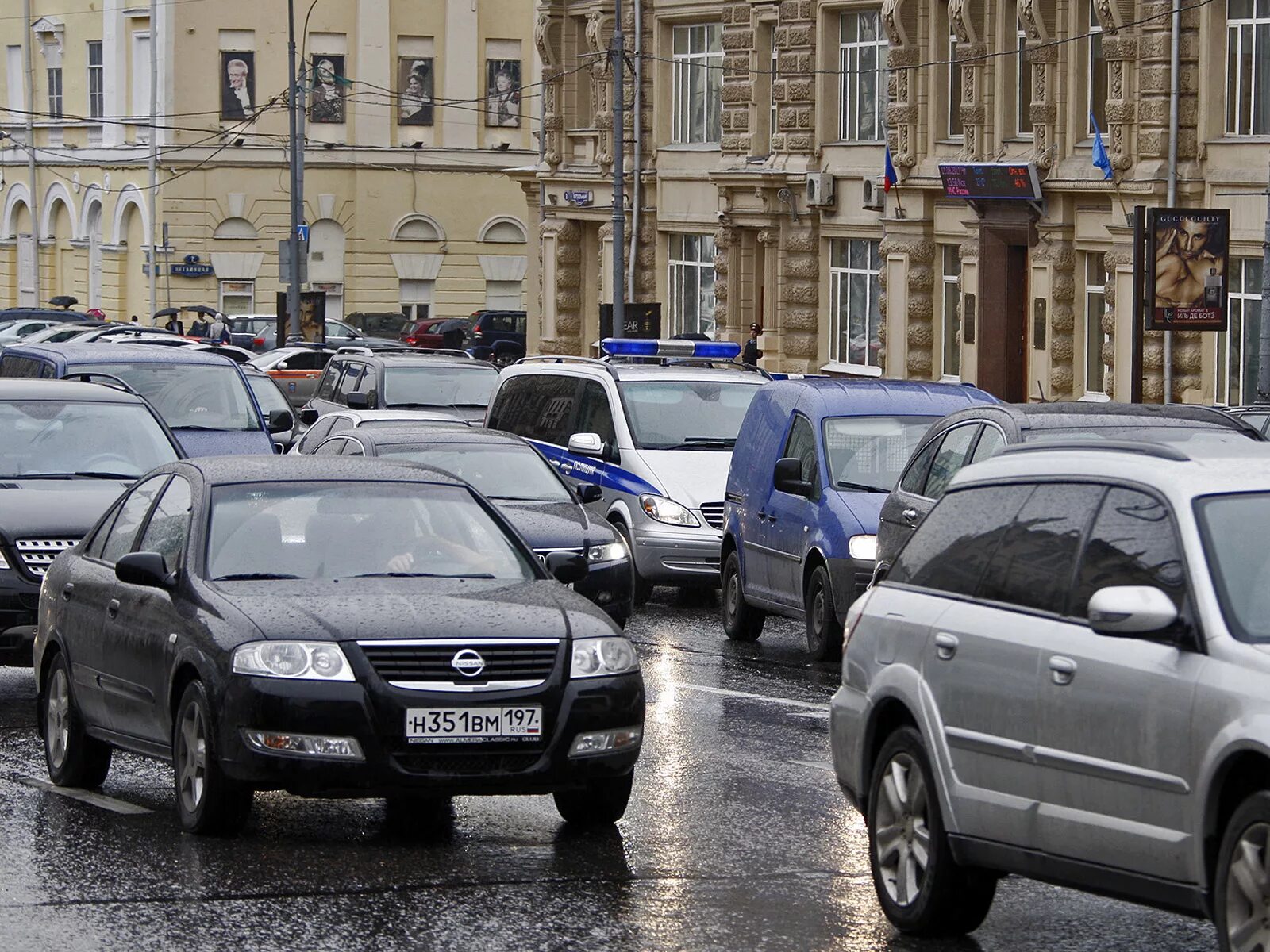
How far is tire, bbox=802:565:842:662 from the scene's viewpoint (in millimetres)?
15758

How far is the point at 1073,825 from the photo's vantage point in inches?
272

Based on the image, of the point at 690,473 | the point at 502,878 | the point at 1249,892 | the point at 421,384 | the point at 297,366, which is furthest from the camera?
the point at 297,366

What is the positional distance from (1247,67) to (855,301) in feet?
36.7

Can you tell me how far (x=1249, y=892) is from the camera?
614cm

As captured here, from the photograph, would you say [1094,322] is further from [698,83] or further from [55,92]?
[55,92]

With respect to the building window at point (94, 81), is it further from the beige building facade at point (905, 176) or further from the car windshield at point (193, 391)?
the car windshield at point (193, 391)

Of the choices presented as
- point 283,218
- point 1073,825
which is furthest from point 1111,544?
point 283,218

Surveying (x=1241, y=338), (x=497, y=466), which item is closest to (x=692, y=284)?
(x=1241, y=338)

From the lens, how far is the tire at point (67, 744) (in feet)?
34.8

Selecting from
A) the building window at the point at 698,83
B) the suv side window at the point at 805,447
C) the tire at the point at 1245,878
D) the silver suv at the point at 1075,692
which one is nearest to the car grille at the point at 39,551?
the suv side window at the point at 805,447

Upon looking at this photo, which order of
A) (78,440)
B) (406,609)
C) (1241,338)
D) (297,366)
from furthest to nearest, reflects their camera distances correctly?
1. (297,366)
2. (1241,338)
3. (78,440)
4. (406,609)

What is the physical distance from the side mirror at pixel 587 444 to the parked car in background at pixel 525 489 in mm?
800

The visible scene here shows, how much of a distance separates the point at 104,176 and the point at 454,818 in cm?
6229

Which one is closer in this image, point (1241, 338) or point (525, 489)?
point (525, 489)
